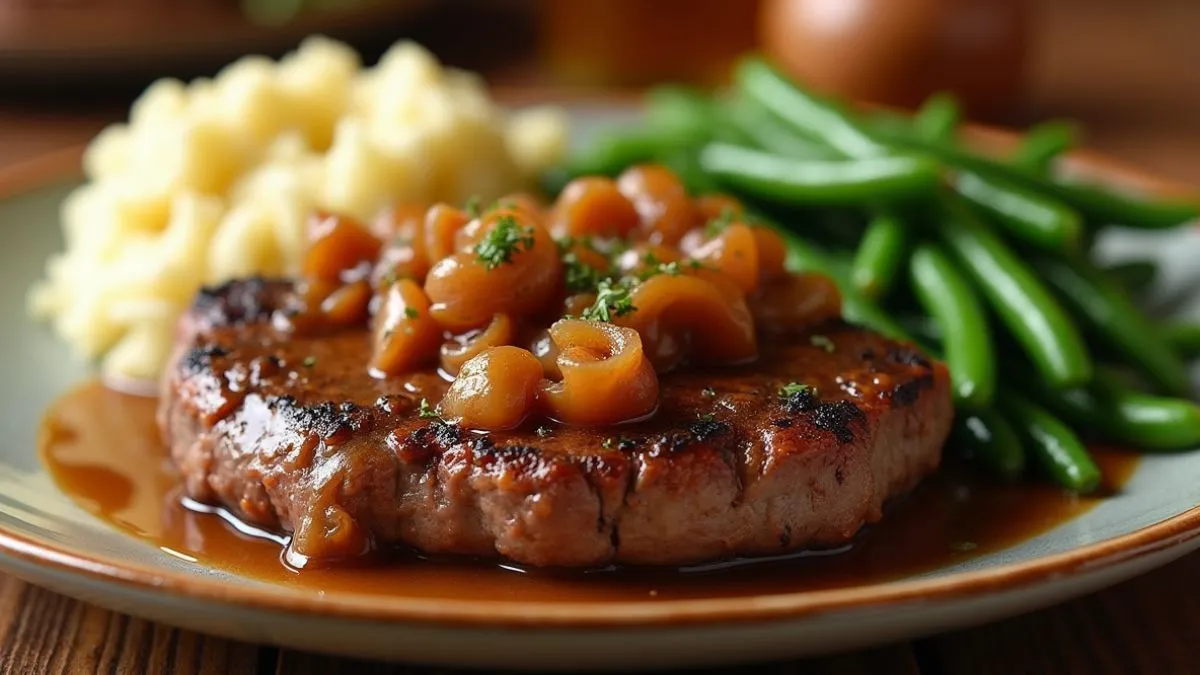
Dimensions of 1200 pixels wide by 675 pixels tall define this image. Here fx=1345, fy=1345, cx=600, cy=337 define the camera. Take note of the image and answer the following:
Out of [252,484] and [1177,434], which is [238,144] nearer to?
[252,484]

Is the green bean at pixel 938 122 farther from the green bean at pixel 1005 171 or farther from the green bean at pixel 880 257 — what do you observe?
the green bean at pixel 880 257

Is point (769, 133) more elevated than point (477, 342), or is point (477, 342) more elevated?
point (477, 342)

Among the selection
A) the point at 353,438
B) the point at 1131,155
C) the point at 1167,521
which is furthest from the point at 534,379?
the point at 1131,155

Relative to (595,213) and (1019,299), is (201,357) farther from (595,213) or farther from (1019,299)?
(1019,299)

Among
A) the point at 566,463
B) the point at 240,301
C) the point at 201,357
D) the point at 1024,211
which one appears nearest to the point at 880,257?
the point at 1024,211

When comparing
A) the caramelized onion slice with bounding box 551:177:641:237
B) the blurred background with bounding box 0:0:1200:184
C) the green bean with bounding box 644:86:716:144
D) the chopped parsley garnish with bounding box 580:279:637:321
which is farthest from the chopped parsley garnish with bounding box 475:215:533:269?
the blurred background with bounding box 0:0:1200:184

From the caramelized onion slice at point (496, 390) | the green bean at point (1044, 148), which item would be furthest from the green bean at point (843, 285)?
the caramelized onion slice at point (496, 390)
